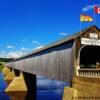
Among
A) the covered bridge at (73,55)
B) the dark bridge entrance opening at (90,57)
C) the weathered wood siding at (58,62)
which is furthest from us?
the dark bridge entrance opening at (90,57)

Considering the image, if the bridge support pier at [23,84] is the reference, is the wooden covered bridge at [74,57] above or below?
above

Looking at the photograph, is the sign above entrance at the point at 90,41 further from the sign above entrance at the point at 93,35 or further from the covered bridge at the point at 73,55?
the sign above entrance at the point at 93,35

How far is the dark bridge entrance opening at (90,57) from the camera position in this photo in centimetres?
2758

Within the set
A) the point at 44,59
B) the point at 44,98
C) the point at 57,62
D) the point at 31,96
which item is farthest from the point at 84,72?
the point at 31,96

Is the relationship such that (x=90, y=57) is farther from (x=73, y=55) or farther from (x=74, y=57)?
(x=74, y=57)

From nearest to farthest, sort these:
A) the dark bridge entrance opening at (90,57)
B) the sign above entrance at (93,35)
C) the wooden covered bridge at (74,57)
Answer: the wooden covered bridge at (74,57), the sign above entrance at (93,35), the dark bridge entrance opening at (90,57)

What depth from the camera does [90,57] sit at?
2859cm

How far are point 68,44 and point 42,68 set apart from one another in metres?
11.1

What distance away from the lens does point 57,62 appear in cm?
2708

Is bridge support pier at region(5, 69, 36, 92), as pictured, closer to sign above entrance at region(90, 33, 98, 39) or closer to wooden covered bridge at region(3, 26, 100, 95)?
wooden covered bridge at region(3, 26, 100, 95)

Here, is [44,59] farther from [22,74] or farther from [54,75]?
[22,74]

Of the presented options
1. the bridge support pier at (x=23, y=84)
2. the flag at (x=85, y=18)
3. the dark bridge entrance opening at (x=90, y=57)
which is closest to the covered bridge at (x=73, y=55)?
the dark bridge entrance opening at (x=90, y=57)

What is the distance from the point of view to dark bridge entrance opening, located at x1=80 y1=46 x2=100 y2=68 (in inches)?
1086

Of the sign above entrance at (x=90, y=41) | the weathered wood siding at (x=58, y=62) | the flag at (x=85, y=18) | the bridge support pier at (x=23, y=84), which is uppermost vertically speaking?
the flag at (x=85, y=18)
